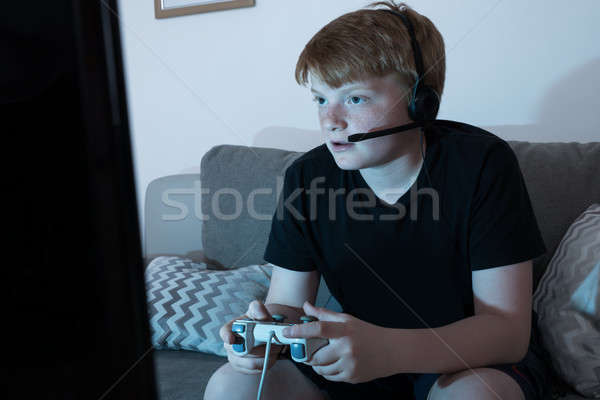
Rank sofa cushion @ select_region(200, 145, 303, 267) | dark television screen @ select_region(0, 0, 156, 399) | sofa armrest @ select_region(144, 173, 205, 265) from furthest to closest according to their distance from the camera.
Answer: sofa armrest @ select_region(144, 173, 205, 265) → sofa cushion @ select_region(200, 145, 303, 267) → dark television screen @ select_region(0, 0, 156, 399)

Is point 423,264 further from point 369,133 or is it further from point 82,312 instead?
point 82,312

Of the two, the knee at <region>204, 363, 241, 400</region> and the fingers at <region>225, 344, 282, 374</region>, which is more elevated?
the fingers at <region>225, 344, 282, 374</region>

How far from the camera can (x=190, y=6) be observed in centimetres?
159

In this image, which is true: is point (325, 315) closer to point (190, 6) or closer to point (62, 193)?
point (62, 193)

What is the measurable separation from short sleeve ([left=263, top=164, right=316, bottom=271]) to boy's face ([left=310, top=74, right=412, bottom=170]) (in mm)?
139

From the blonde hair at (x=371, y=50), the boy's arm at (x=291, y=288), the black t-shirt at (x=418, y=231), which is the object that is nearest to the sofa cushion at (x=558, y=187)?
the black t-shirt at (x=418, y=231)

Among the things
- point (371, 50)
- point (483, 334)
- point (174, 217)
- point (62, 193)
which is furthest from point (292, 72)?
point (62, 193)

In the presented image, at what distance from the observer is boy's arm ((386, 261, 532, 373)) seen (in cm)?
65

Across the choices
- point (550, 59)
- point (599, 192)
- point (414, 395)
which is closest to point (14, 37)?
point (414, 395)

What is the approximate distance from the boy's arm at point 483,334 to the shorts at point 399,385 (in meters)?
0.07

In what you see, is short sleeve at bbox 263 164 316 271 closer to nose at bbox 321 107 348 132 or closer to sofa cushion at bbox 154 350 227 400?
nose at bbox 321 107 348 132

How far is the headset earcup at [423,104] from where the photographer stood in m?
0.79

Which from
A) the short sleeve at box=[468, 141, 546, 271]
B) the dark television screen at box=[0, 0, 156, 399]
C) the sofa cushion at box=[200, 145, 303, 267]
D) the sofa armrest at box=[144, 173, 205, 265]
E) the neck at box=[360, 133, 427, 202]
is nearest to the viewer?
the dark television screen at box=[0, 0, 156, 399]

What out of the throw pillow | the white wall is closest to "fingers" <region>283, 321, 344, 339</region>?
the throw pillow
